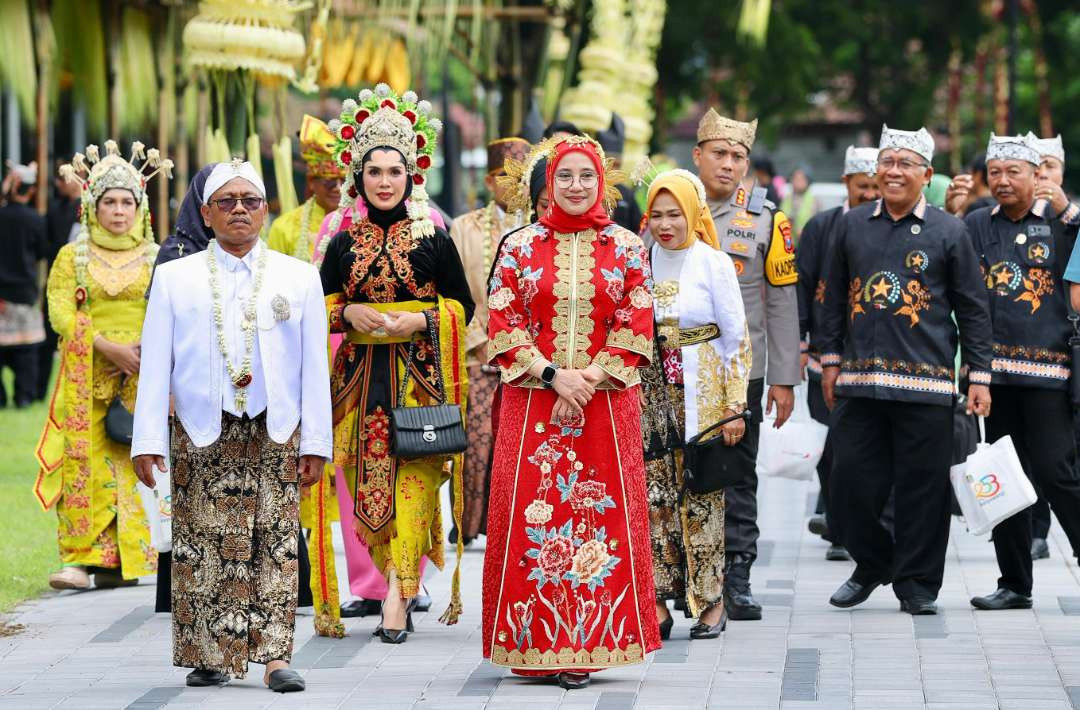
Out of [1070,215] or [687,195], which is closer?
[687,195]

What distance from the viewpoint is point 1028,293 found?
29.5ft

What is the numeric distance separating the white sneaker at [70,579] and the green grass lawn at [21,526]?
119mm

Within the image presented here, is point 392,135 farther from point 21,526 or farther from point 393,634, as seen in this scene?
point 21,526

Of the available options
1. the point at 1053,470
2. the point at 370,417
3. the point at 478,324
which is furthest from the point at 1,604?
the point at 1053,470

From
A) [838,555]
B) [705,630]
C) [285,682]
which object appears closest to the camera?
[285,682]

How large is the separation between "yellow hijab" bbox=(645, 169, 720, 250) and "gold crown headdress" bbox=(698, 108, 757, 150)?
0.56 meters

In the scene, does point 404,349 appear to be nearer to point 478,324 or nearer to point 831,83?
point 478,324

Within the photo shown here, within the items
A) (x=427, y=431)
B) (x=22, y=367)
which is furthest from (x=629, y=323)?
(x=22, y=367)

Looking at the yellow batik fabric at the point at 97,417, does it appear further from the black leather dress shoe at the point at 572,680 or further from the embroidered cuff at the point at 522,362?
the black leather dress shoe at the point at 572,680

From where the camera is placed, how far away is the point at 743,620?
8.61m

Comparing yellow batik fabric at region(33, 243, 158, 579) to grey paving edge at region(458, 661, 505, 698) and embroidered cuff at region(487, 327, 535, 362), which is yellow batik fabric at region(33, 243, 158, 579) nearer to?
grey paving edge at region(458, 661, 505, 698)

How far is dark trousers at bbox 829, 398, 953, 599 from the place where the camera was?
8.70 metres

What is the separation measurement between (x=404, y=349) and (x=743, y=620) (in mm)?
1808

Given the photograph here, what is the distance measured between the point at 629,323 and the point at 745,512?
68.8 inches
